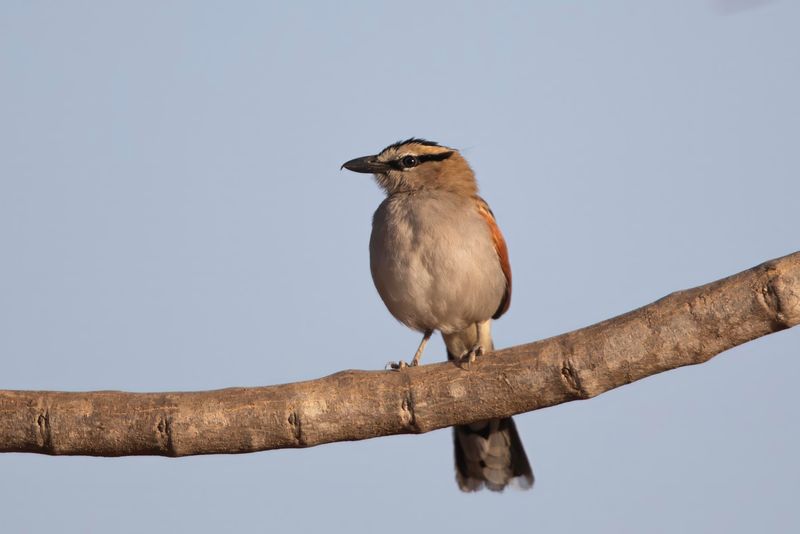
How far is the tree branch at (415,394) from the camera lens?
21.0ft

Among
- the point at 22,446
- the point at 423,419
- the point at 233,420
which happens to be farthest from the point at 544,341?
the point at 22,446

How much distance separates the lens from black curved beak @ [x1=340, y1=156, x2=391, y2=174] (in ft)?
33.9

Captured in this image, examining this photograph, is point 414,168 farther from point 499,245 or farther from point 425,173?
point 499,245

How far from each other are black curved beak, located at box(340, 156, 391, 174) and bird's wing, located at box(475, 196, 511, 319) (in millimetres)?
1096

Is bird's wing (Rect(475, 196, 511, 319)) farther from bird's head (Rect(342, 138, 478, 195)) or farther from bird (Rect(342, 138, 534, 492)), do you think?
bird's head (Rect(342, 138, 478, 195))

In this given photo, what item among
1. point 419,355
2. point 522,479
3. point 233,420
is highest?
point 419,355

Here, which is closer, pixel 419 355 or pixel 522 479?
pixel 522 479

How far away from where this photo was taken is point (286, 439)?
6.75m

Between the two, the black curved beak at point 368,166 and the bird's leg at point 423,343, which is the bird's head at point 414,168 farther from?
the bird's leg at point 423,343

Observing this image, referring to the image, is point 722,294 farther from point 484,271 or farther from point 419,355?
point 419,355

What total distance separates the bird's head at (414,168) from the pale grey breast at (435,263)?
0.40 meters

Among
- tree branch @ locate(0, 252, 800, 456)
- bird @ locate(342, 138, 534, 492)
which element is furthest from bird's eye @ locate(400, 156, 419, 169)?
tree branch @ locate(0, 252, 800, 456)

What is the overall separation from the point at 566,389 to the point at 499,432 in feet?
9.29

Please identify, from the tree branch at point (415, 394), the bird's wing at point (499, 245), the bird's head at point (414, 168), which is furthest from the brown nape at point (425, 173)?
the tree branch at point (415, 394)
